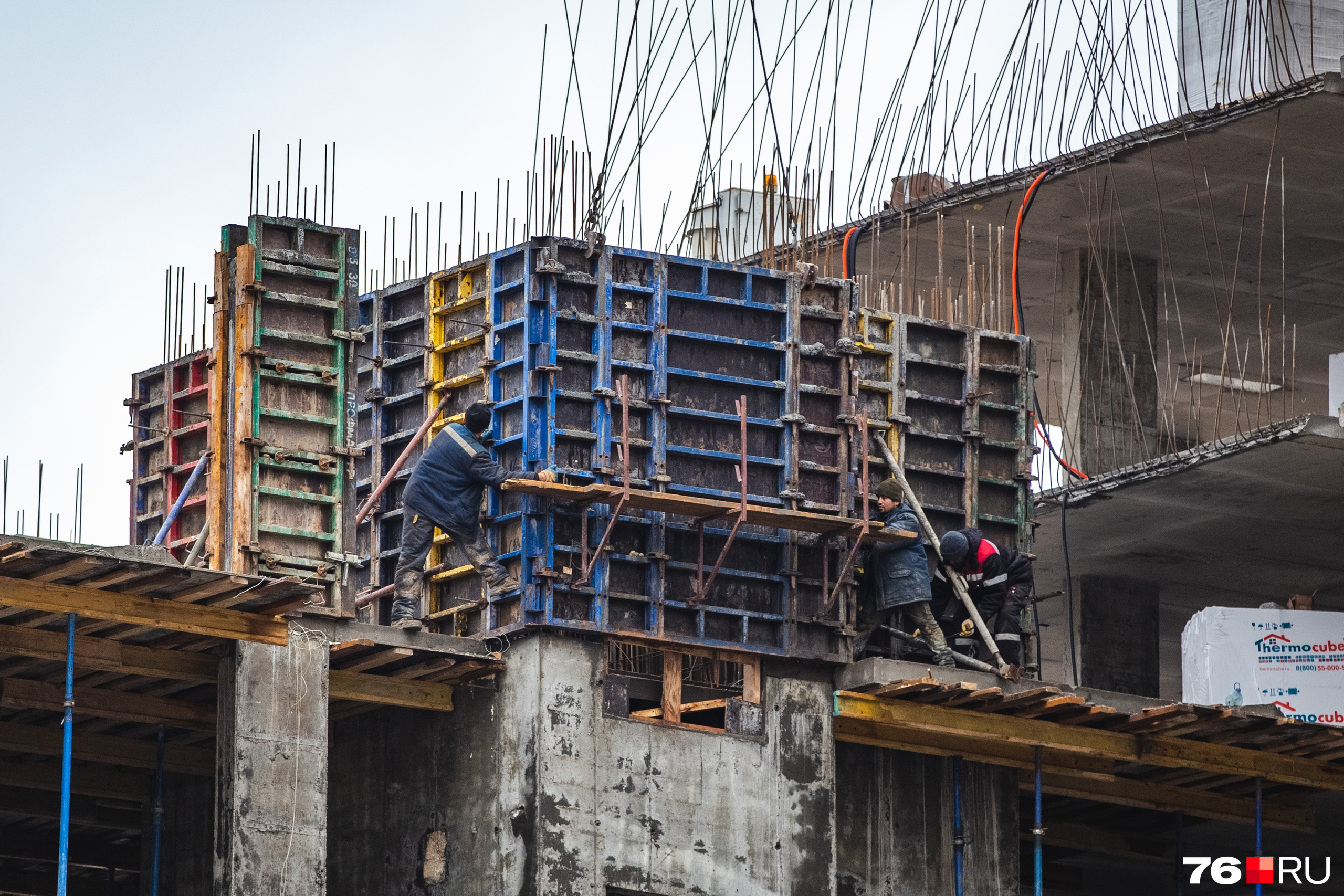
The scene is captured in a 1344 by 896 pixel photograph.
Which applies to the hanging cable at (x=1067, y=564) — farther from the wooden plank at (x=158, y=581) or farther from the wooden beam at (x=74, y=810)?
the wooden beam at (x=74, y=810)

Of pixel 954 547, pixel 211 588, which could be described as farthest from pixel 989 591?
pixel 211 588

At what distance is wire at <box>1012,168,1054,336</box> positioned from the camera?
27.5m

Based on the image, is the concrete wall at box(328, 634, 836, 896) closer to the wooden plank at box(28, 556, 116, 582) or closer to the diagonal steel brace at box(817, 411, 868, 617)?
the diagonal steel brace at box(817, 411, 868, 617)

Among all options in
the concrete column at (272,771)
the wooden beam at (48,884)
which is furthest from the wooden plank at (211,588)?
the wooden beam at (48,884)

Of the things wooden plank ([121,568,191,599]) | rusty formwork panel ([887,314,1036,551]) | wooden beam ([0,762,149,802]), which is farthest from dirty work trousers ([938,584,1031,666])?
wooden beam ([0,762,149,802])

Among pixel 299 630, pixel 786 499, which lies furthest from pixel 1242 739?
pixel 299 630

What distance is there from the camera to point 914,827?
24.6 metres

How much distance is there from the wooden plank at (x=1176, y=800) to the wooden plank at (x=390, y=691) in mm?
7117

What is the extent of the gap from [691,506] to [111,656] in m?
5.53

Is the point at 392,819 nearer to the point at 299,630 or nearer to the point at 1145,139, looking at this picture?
the point at 299,630

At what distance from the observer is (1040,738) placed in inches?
973

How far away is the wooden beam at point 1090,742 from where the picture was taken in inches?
934

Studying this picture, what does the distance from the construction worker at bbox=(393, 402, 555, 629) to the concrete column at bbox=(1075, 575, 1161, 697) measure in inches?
464

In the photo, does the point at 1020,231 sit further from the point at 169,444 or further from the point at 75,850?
the point at 75,850
